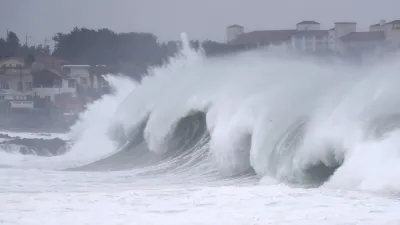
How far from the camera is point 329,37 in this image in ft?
166

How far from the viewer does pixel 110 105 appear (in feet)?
131

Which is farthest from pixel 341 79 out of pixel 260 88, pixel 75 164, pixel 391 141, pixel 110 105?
pixel 110 105

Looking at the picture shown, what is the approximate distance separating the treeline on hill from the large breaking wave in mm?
35529

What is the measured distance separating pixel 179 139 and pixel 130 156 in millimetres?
2067

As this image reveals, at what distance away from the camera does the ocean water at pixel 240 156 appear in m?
11.9

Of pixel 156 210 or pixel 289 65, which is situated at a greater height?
pixel 289 65

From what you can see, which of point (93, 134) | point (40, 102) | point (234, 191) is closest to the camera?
point (234, 191)

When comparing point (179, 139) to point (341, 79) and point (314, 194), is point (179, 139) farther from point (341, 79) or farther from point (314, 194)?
point (314, 194)

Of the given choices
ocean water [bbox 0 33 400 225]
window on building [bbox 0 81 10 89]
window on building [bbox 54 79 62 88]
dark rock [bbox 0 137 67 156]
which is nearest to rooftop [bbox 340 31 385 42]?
ocean water [bbox 0 33 400 225]

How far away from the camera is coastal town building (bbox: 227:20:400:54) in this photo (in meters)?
41.2

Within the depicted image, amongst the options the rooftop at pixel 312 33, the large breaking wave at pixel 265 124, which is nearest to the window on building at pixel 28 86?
the rooftop at pixel 312 33

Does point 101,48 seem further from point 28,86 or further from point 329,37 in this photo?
point 329,37

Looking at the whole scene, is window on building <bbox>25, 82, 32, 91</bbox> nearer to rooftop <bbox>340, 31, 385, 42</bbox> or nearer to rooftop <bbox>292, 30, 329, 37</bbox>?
rooftop <bbox>292, 30, 329, 37</bbox>

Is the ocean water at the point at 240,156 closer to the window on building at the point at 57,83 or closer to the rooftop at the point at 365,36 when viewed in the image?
the rooftop at the point at 365,36
